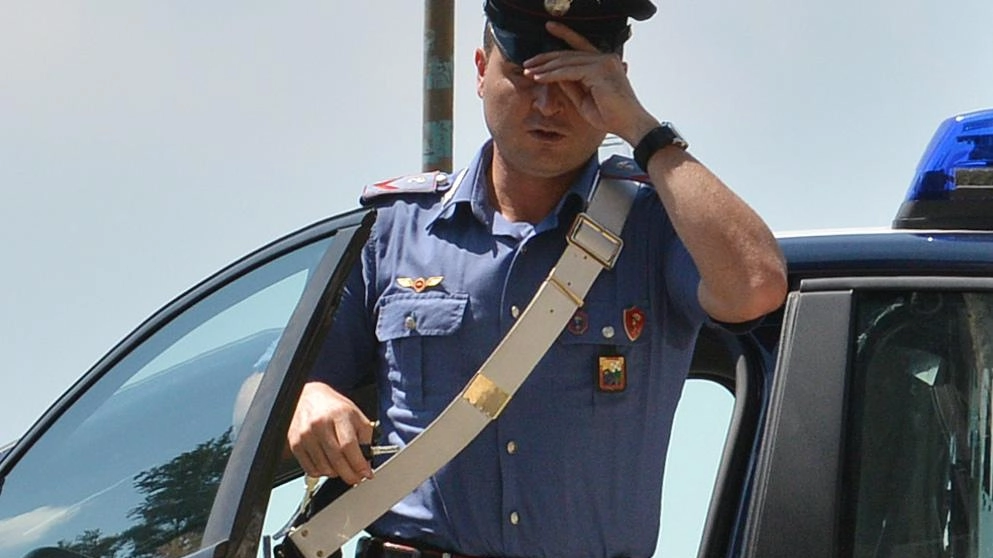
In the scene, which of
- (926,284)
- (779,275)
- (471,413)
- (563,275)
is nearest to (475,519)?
(471,413)

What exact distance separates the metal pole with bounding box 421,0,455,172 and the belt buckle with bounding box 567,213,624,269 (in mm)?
2406

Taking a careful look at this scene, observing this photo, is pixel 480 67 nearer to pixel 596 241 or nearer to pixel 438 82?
pixel 596 241

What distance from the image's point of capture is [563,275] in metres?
2.46

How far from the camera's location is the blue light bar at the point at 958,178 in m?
2.53

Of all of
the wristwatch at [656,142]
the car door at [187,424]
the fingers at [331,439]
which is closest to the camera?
the car door at [187,424]

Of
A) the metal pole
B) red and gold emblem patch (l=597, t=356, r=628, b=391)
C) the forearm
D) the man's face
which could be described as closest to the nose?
the man's face

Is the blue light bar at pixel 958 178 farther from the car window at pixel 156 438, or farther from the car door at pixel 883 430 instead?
the car window at pixel 156 438

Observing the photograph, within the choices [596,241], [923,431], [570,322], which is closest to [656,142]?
[596,241]

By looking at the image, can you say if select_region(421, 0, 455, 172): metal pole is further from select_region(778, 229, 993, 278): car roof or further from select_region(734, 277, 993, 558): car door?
select_region(734, 277, 993, 558): car door

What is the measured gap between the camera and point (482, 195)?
8.70 feet

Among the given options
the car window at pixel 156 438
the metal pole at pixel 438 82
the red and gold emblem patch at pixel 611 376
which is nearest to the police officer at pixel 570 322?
the red and gold emblem patch at pixel 611 376

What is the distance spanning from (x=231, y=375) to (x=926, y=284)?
3.23 ft

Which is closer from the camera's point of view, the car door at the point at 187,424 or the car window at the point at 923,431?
the car door at the point at 187,424

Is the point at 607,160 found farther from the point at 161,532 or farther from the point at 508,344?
the point at 161,532
